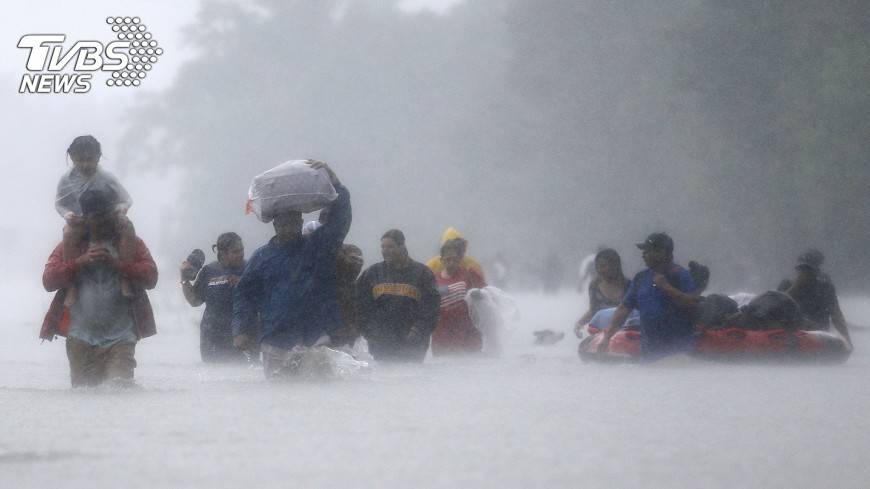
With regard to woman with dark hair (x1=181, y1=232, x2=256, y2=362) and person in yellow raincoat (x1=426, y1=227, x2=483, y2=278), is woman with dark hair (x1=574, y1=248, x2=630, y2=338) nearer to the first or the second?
person in yellow raincoat (x1=426, y1=227, x2=483, y2=278)

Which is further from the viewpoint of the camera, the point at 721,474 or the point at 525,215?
the point at 525,215

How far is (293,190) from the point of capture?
40.2ft

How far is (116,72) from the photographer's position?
20.8 m

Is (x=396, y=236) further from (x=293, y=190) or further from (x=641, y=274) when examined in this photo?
(x=293, y=190)

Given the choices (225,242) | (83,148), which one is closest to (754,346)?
(225,242)

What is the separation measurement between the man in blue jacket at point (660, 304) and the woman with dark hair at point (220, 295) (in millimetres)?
3936

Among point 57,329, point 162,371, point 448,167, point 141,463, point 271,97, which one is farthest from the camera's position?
point 271,97

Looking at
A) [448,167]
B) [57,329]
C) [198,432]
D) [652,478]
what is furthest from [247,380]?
[448,167]

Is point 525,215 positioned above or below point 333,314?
above

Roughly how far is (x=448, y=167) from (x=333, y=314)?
7656 cm

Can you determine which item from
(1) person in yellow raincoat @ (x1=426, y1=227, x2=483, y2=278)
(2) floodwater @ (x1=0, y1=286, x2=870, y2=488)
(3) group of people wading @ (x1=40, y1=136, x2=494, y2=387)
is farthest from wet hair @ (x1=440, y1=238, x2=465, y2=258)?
(2) floodwater @ (x1=0, y1=286, x2=870, y2=488)

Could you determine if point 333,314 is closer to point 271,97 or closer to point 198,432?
point 198,432

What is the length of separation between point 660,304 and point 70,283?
5.66 metres

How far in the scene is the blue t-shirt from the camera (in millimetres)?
14344
